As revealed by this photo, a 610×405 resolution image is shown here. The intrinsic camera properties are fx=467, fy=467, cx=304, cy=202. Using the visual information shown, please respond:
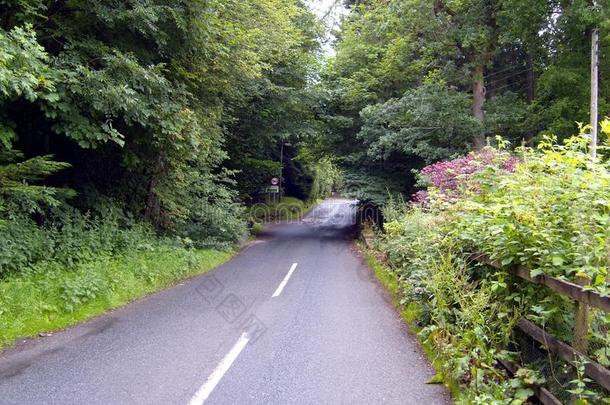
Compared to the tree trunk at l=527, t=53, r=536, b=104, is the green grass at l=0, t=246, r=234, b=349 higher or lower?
lower

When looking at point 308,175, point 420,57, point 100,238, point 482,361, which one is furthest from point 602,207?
point 308,175

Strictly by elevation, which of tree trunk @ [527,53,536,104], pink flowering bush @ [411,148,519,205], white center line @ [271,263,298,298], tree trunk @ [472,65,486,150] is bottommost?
white center line @ [271,263,298,298]

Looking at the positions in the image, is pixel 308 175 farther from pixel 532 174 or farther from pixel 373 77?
pixel 532 174

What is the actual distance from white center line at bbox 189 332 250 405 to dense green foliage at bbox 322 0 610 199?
1343cm

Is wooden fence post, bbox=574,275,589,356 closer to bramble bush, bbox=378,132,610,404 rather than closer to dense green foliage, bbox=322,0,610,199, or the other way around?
bramble bush, bbox=378,132,610,404

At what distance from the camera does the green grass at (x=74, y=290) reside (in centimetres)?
661

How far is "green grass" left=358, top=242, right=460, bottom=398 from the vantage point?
16.0 ft

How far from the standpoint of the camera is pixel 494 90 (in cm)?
2219

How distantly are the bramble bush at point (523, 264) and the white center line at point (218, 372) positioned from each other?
2.39 m

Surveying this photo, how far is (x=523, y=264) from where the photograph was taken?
4270 mm

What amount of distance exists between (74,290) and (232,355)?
11.5 ft

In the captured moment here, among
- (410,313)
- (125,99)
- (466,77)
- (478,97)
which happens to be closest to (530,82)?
(478,97)

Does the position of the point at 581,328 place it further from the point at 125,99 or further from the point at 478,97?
the point at 478,97

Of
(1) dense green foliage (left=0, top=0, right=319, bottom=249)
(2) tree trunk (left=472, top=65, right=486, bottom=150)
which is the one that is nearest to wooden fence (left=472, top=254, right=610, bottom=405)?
(1) dense green foliage (left=0, top=0, right=319, bottom=249)
